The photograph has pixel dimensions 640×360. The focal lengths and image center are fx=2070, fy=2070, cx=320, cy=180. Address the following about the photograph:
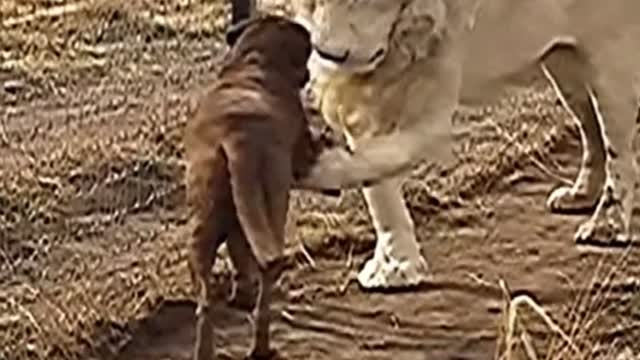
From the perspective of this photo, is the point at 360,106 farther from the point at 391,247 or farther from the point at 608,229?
the point at 608,229

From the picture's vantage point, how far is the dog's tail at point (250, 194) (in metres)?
4.62

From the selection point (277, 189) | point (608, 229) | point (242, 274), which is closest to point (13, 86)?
point (608, 229)

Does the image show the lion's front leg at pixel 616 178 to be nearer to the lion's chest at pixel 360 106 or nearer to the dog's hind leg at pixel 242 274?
the lion's chest at pixel 360 106

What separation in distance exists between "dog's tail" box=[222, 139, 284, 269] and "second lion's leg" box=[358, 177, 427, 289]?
1183 mm

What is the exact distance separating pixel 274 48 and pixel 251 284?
727 millimetres

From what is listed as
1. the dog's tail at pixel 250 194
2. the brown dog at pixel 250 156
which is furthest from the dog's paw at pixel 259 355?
the dog's tail at pixel 250 194

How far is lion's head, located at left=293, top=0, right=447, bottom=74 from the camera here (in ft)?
16.9

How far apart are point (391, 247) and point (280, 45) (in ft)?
3.51

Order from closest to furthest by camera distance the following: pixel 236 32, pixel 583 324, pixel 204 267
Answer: pixel 204 267 < pixel 236 32 < pixel 583 324

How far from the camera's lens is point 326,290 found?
582cm

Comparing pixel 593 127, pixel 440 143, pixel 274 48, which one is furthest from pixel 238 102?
pixel 593 127

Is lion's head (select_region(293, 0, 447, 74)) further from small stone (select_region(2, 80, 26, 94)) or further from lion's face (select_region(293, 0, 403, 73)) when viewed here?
small stone (select_region(2, 80, 26, 94))

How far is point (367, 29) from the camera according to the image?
5.15 m

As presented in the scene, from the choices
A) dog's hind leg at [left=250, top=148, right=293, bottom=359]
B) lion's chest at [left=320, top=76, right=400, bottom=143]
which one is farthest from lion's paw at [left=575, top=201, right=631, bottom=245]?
dog's hind leg at [left=250, top=148, right=293, bottom=359]
